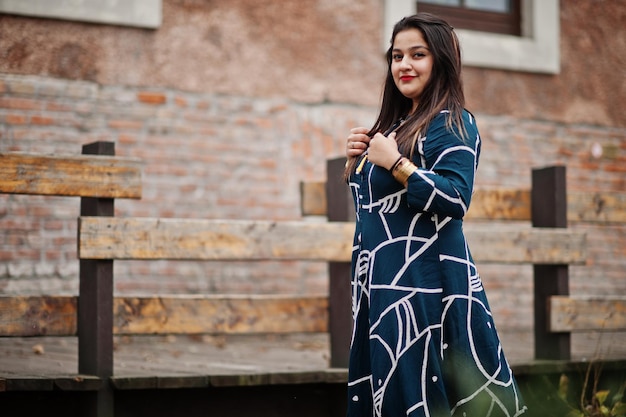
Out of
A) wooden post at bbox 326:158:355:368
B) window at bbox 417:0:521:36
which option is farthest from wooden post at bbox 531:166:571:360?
window at bbox 417:0:521:36

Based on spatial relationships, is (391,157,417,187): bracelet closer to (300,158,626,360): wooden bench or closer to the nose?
the nose

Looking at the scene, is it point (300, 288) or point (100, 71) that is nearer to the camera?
point (100, 71)

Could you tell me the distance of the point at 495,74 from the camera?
879 centimetres

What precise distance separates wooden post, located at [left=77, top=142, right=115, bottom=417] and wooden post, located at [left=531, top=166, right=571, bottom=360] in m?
2.39

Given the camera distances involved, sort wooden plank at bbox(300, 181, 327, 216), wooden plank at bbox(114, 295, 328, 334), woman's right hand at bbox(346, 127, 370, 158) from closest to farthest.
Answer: woman's right hand at bbox(346, 127, 370, 158) < wooden plank at bbox(114, 295, 328, 334) < wooden plank at bbox(300, 181, 327, 216)

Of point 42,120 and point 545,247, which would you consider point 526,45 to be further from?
point 42,120

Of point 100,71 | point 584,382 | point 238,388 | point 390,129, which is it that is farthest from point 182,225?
point 100,71

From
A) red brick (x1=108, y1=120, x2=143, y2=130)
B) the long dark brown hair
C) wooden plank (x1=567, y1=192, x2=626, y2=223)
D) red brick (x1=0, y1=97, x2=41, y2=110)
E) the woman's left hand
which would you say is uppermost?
red brick (x1=0, y1=97, x2=41, y2=110)

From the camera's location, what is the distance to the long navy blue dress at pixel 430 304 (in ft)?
10.4

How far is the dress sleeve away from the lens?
3102mm

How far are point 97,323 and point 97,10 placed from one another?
132 inches

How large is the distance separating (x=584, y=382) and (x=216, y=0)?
159 inches

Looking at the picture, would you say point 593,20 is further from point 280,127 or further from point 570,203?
point 570,203

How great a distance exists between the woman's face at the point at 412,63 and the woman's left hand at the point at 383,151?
0.19 meters
